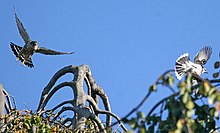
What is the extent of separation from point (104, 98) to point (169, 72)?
11.7 ft

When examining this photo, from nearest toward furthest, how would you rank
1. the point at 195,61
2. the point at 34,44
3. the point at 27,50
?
the point at 34,44, the point at 27,50, the point at 195,61

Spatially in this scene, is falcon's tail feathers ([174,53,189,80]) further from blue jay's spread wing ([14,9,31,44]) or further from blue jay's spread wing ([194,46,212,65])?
blue jay's spread wing ([14,9,31,44])

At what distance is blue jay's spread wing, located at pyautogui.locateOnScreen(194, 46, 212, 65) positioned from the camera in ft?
32.2

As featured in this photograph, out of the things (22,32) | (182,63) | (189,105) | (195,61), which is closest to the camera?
(189,105)

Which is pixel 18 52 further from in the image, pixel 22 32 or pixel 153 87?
pixel 153 87

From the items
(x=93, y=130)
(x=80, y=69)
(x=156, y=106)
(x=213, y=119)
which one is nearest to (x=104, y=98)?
(x=80, y=69)

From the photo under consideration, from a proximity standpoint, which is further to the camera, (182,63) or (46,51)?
(182,63)

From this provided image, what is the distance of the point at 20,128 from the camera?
495 cm

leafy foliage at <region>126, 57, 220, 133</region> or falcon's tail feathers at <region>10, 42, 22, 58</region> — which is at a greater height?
falcon's tail feathers at <region>10, 42, 22, 58</region>

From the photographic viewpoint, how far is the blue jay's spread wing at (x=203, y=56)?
387 inches

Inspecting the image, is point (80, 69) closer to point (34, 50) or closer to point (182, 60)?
point (34, 50)

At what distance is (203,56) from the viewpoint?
1027 cm

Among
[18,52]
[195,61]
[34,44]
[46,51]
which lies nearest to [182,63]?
[195,61]

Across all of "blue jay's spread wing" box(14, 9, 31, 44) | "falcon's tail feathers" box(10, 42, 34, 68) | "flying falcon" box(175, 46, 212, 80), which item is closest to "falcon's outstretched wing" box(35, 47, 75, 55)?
"blue jay's spread wing" box(14, 9, 31, 44)
